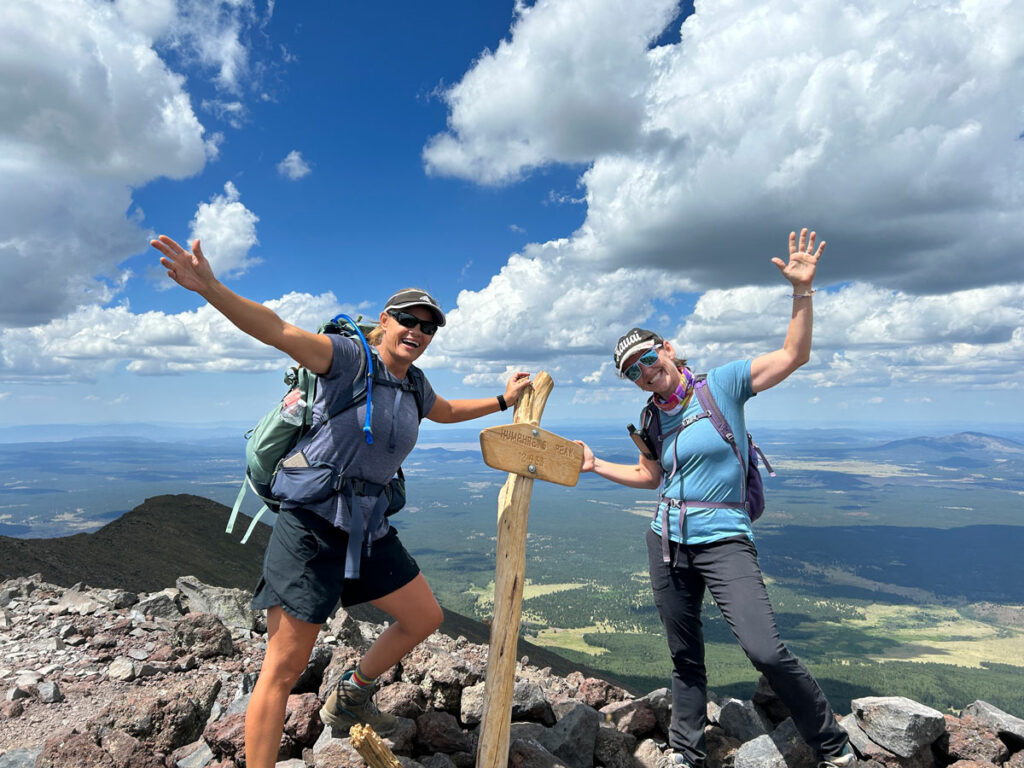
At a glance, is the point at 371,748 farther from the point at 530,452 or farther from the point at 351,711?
the point at 530,452

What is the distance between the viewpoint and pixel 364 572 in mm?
4465

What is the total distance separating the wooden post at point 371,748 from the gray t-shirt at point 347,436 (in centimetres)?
136

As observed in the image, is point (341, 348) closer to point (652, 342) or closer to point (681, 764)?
point (652, 342)

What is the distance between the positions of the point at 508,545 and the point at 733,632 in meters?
2.07

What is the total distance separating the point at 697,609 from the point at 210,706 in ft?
16.7

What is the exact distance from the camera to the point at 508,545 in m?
4.59

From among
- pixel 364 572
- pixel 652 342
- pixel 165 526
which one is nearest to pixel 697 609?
pixel 652 342

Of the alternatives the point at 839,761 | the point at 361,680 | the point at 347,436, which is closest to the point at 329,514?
the point at 347,436

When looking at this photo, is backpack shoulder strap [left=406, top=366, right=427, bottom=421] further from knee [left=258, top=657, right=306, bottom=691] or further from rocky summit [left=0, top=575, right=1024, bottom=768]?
rocky summit [left=0, top=575, right=1024, bottom=768]

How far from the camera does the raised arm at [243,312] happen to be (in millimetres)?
3275

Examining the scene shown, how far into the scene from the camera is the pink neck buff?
17.1ft

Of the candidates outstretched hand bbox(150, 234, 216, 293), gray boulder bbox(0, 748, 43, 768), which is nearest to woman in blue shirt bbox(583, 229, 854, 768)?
outstretched hand bbox(150, 234, 216, 293)

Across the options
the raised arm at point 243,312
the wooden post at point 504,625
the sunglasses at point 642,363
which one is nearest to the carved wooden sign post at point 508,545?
the wooden post at point 504,625

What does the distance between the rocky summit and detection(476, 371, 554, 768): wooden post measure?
2.96 ft
